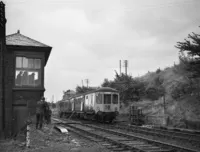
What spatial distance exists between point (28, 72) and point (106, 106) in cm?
1087

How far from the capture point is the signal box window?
14055mm

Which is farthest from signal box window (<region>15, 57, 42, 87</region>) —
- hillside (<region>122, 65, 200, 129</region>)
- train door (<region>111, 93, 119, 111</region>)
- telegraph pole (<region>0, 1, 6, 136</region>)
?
train door (<region>111, 93, 119, 111</region>)

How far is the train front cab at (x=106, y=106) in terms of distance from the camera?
77.5ft

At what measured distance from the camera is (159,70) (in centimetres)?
4597

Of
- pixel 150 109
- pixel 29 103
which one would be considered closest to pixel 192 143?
pixel 29 103

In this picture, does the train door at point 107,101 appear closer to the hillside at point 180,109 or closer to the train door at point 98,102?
the train door at point 98,102

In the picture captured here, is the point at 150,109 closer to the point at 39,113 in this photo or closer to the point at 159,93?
the point at 159,93

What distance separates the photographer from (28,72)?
1426 centimetres

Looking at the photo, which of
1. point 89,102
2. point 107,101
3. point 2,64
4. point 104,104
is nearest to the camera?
point 2,64

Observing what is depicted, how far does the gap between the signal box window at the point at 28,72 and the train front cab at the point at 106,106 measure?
10004mm

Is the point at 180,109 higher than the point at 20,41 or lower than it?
lower

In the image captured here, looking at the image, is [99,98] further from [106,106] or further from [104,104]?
[106,106]

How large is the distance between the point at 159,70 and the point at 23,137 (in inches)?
1459

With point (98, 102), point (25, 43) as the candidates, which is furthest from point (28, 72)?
point (98, 102)
